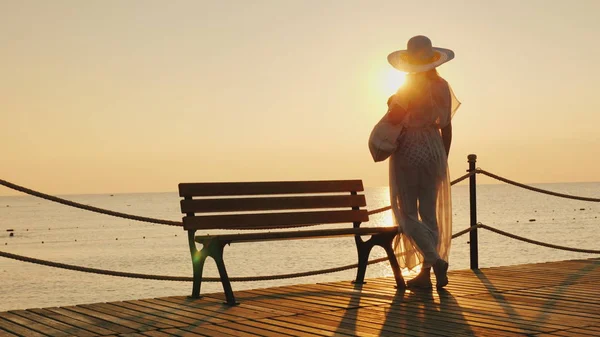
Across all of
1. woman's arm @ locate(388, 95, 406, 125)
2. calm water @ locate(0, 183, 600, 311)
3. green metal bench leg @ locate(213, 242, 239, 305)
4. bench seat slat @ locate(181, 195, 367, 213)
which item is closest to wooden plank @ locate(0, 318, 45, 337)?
green metal bench leg @ locate(213, 242, 239, 305)

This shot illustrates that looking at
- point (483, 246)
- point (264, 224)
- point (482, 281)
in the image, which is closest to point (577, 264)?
point (482, 281)

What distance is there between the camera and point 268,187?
7.78 m

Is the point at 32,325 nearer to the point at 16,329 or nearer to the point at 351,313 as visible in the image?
the point at 16,329

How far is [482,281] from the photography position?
Answer: 7.88 meters

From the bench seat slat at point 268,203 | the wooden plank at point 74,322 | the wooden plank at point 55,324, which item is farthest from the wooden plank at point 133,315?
the bench seat slat at point 268,203

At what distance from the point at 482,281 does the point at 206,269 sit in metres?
66.0

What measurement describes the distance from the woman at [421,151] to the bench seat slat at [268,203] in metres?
0.74

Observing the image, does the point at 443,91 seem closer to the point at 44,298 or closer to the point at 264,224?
the point at 264,224

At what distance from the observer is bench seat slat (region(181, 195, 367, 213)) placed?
7.32 m

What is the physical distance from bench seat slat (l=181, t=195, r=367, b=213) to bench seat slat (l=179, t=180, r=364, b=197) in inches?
2.5

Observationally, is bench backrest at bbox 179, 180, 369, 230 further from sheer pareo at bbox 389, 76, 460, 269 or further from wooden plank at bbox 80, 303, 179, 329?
wooden plank at bbox 80, 303, 179, 329

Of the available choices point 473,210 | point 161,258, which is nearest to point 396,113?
point 473,210

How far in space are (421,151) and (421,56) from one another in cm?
77

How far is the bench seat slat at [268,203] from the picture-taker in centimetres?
732
